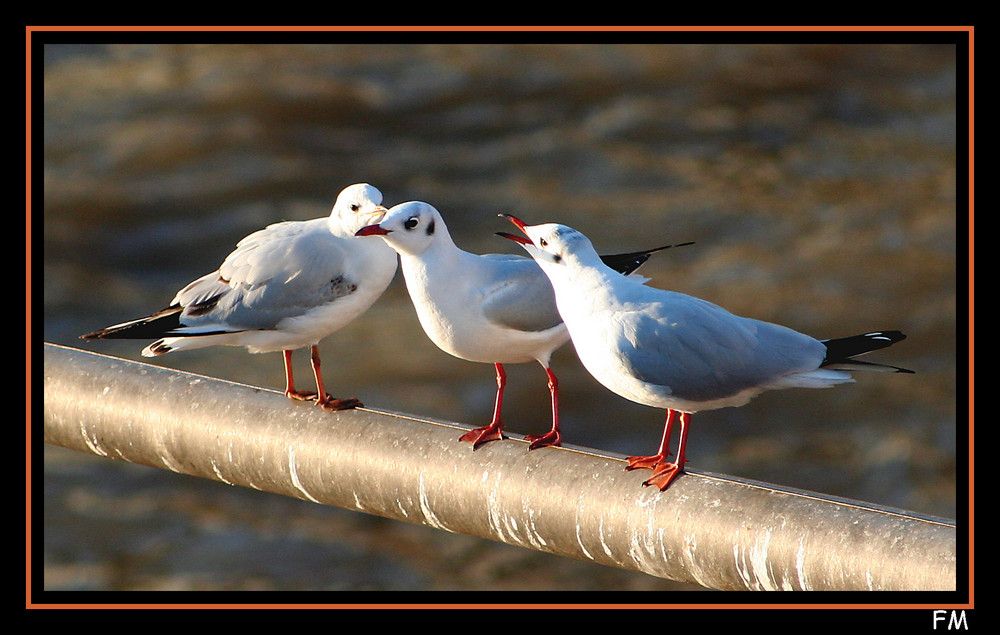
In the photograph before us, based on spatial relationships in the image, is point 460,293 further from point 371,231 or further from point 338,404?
point 338,404

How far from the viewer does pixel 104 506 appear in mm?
8125

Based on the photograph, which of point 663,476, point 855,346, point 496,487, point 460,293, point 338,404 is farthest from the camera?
point 338,404

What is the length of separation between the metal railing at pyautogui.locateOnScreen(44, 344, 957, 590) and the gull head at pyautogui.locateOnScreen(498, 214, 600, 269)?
47 cm

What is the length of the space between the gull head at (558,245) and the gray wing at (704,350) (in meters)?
0.21

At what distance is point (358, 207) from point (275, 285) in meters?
0.35

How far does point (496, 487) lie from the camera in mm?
2842

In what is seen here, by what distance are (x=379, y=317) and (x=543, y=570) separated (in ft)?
8.35

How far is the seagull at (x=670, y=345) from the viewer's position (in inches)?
113

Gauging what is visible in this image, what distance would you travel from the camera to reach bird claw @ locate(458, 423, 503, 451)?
117 inches

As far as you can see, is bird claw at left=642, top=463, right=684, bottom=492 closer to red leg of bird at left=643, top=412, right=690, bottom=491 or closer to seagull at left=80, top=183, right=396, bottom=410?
red leg of bird at left=643, top=412, right=690, bottom=491

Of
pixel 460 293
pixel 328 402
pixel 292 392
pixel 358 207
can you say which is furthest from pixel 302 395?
pixel 460 293

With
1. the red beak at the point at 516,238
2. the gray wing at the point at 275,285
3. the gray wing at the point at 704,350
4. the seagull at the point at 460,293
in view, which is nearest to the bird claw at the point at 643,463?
the gray wing at the point at 704,350

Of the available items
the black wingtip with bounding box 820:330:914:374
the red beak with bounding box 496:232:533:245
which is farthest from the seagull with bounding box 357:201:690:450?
the black wingtip with bounding box 820:330:914:374

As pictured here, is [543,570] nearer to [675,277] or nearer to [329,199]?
[675,277]
